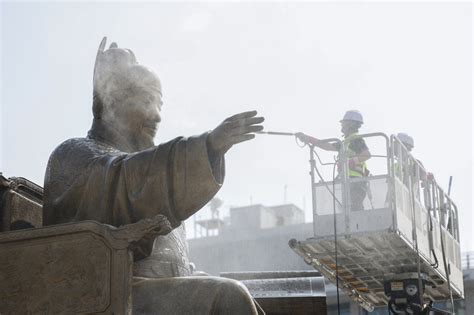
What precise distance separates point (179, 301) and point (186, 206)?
688 millimetres

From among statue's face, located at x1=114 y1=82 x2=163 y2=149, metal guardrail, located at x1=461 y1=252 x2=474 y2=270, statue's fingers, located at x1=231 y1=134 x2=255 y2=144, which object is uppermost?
statue's face, located at x1=114 y1=82 x2=163 y2=149

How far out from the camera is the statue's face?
8.76 m

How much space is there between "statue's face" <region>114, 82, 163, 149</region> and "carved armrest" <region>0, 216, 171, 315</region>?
4.24ft

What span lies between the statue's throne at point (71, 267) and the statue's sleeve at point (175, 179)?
1.27ft

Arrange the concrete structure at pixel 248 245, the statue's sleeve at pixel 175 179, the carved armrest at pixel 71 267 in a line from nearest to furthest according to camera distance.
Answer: the carved armrest at pixel 71 267 < the statue's sleeve at pixel 175 179 < the concrete structure at pixel 248 245

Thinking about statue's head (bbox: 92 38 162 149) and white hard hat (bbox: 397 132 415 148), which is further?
white hard hat (bbox: 397 132 415 148)

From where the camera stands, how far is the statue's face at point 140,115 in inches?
345

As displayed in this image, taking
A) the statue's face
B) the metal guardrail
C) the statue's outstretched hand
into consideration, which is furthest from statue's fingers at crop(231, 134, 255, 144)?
the metal guardrail

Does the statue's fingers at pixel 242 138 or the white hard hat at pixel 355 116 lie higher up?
the white hard hat at pixel 355 116

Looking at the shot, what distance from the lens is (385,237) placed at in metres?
14.1

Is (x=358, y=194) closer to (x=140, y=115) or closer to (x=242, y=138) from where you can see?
(x=140, y=115)

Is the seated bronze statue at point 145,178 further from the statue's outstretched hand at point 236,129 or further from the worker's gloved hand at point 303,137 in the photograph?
the worker's gloved hand at point 303,137

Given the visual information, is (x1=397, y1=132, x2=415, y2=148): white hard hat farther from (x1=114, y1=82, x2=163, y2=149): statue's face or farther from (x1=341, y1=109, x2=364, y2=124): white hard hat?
(x1=114, y1=82, x2=163, y2=149): statue's face

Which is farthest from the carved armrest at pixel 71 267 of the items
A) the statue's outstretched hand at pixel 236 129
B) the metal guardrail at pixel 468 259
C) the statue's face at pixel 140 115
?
the metal guardrail at pixel 468 259
